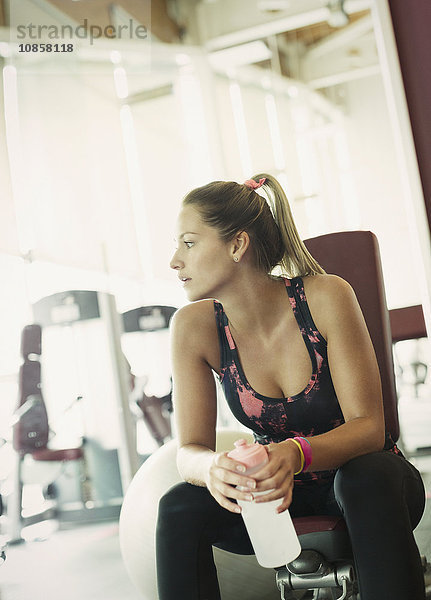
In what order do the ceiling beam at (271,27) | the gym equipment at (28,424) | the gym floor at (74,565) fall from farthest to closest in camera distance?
the ceiling beam at (271,27), the gym equipment at (28,424), the gym floor at (74,565)

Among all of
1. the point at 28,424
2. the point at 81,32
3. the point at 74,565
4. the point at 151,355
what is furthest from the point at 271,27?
the point at 74,565

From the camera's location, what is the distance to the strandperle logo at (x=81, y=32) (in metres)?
3.28

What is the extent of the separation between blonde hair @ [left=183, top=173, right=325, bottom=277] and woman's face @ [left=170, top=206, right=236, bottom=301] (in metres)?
0.02

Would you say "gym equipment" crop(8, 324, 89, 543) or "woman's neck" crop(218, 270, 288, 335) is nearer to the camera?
"woman's neck" crop(218, 270, 288, 335)

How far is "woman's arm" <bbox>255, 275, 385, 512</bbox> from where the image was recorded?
1.01m

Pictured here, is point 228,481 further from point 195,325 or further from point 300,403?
point 195,325

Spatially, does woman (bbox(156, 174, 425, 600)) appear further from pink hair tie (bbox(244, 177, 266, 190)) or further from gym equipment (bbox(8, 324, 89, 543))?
gym equipment (bbox(8, 324, 89, 543))

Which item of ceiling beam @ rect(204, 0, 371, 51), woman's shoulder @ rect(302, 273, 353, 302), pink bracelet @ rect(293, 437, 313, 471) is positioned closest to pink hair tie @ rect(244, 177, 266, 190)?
woman's shoulder @ rect(302, 273, 353, 302)

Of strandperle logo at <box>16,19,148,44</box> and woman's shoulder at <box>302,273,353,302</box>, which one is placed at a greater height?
strandperle logo at <box>16,19,148,44</box>

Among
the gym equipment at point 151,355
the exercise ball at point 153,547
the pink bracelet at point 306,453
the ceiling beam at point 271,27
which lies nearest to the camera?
the pink bracelet at point 306,453

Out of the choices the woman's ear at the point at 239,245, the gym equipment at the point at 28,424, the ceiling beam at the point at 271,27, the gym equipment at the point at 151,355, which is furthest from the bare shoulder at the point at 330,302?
the ceiling beam at the point at 271,27

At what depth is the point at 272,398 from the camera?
48.6 inches

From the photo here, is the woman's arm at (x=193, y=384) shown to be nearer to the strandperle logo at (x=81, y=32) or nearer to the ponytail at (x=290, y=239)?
the ponytail at (x=290, y=239)

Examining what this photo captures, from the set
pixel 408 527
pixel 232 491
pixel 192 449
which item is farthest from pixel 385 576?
pixel 192 449
